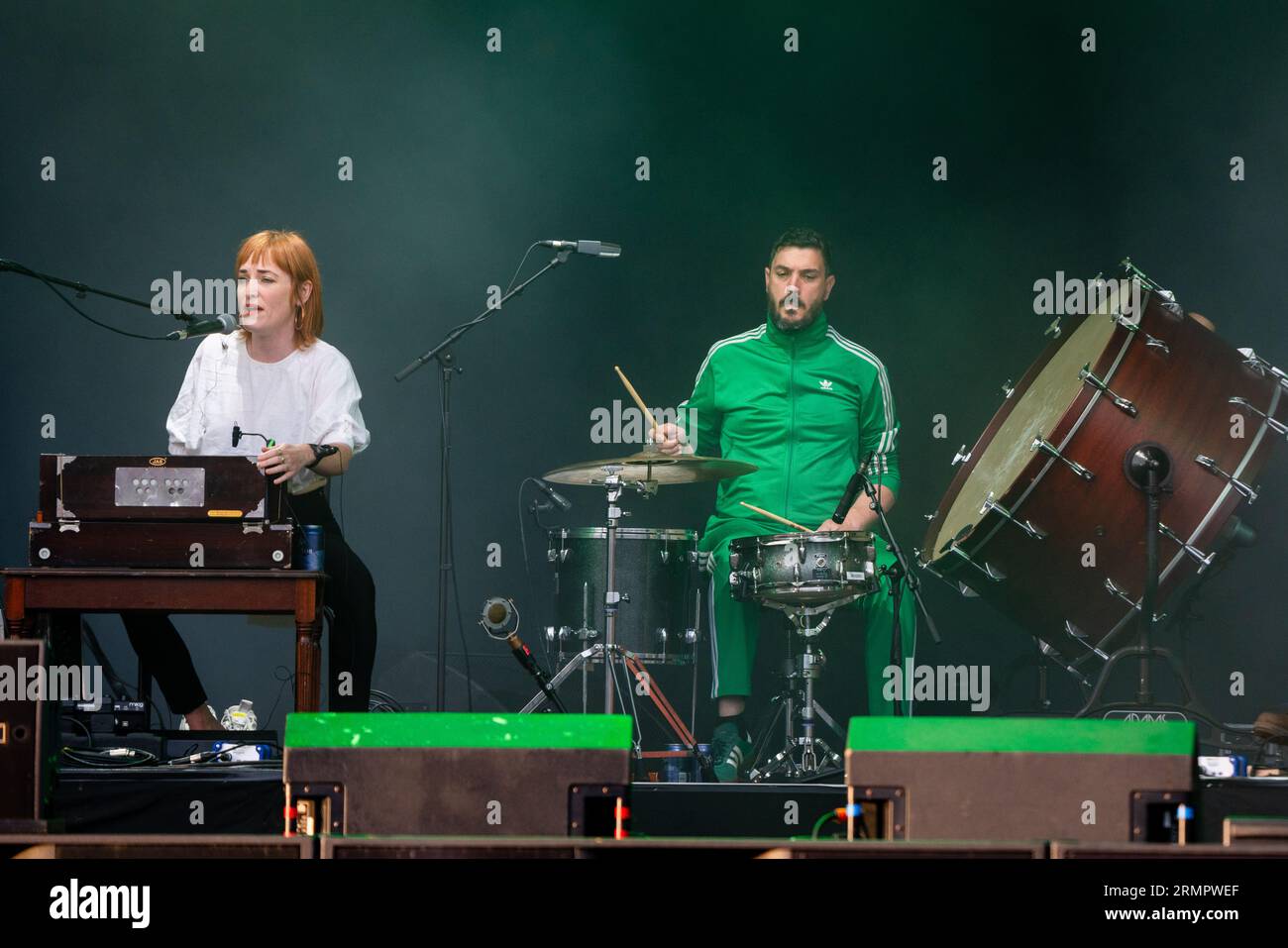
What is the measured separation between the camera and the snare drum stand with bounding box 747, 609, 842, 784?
17.8 ft

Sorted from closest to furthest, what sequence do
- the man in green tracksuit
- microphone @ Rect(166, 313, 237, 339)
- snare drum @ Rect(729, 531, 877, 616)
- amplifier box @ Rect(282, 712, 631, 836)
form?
amplifier box @ Rect(282, 712, 631, 836)
microphone @ Rect(166, 313, 237, 339)
snare drum @ Rect(729, 531, 877, 616)
the man in green tracksuit

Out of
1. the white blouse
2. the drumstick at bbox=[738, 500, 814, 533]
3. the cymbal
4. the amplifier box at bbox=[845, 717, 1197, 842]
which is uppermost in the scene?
the white blouse

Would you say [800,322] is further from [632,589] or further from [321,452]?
[321,452]

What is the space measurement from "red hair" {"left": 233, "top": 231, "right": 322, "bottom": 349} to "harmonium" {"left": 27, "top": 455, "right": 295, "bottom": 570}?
3.48ft

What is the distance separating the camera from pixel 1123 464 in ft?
17.4

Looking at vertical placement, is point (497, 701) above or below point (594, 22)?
below

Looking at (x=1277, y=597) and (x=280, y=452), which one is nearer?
(x=280, y=452)

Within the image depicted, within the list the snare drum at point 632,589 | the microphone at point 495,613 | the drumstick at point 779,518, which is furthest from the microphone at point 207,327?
the drumstick at point 779,518

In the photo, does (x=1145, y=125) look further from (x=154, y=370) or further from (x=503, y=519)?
(x=154, y=370)

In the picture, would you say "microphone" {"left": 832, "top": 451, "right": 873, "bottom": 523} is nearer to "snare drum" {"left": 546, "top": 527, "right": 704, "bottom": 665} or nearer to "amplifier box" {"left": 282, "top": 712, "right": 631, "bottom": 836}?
"snare drum" {"left": 546, "top": 527, "right": 704, "bottom": 665}

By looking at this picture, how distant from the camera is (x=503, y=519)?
22.7ft

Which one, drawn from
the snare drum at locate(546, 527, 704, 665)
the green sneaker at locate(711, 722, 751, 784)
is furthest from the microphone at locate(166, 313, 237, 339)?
the green sneaker at locate(711, 722, 751, 784)

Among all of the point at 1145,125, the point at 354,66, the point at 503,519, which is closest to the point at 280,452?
the point at 503,519
